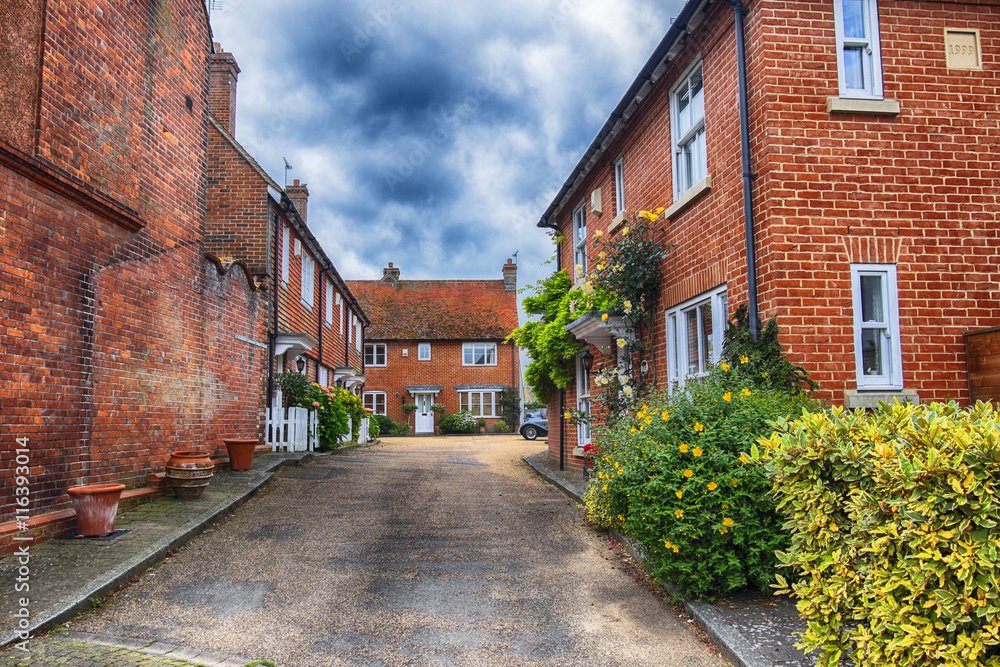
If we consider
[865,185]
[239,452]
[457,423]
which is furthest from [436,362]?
[865,185]

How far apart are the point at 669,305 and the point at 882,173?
9.79 ft

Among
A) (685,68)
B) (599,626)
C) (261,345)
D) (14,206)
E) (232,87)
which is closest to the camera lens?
(599,626)

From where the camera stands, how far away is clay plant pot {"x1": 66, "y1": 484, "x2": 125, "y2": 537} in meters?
6.89

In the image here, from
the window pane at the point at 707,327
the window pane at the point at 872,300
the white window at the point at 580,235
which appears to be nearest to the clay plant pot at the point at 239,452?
the white window at the point at 580,235

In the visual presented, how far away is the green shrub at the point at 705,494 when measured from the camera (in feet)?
17.4

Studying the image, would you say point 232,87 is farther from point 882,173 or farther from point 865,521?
point 865,521

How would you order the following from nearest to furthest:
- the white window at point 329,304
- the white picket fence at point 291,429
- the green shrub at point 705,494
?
the green shrub at point 705,494
the white picket fence at point 291,429
the white window at point 329,304

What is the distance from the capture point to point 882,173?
24.2 ft

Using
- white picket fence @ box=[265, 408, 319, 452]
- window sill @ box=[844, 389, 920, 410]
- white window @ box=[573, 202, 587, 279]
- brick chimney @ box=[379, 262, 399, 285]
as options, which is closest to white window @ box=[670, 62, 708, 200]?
window sill @ box=[844, 389, 920, 410]

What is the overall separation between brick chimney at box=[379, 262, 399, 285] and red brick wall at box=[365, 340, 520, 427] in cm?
525

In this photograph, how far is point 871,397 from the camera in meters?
6.96

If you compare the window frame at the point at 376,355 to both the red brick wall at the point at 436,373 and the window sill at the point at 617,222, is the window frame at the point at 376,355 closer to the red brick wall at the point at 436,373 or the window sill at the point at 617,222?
the red brick wall at the point at 436,373

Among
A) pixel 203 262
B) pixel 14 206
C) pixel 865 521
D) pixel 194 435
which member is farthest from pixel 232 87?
pixel 865 521

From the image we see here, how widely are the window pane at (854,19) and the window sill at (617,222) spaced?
414 centimetres
